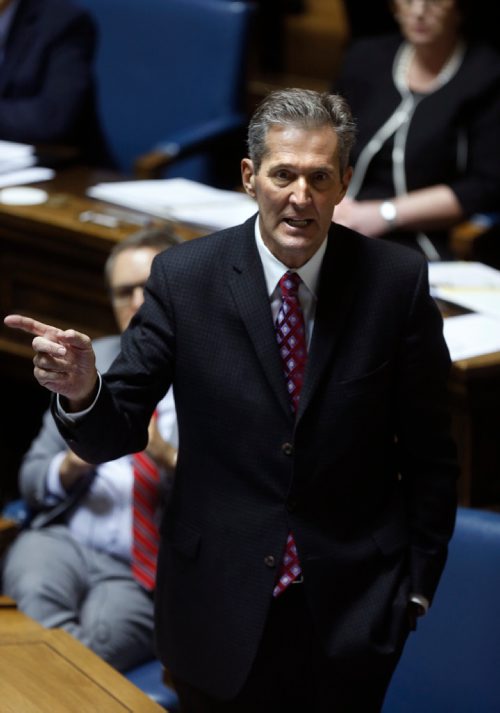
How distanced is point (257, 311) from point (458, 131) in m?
1.70

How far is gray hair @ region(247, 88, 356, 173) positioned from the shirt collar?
11 cm

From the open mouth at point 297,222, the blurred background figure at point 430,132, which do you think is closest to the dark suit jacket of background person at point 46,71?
the blurred background figure at point 430,132

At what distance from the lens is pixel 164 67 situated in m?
3.73

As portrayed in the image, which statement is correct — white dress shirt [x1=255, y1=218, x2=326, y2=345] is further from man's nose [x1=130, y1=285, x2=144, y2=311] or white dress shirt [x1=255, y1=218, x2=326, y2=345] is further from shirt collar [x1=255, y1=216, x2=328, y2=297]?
man's nose [x1=130, y1=285, x2=144, y2=311]

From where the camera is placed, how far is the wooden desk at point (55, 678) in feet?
5.44

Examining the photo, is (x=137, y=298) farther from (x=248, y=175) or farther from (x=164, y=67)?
(x=164, y=67)

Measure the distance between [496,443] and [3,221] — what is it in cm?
131

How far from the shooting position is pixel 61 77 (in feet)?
11.8

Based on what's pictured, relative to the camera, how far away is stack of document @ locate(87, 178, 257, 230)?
2.95m

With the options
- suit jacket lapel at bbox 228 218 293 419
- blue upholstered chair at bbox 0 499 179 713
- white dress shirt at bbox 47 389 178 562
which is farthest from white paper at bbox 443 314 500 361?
suit jacket lapel at bbox 228 218 293 419

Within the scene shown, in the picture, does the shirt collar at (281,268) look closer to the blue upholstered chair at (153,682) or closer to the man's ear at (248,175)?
the man's ear at (248,175)

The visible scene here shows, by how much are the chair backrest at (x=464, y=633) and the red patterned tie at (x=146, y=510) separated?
599 mm

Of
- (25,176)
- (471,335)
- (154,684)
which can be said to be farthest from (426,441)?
(25,176)

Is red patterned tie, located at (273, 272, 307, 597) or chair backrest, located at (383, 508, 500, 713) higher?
red patterned tie, located at (273, 272, 307, 597)
